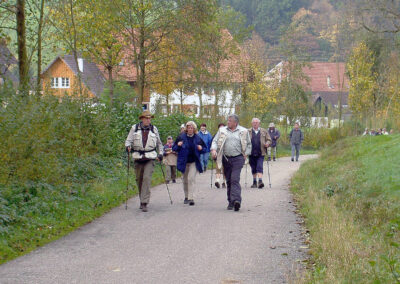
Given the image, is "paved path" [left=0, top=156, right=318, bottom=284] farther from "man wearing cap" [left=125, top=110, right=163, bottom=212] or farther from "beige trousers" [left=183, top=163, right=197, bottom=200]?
"beige trousers" [left=183, top=163, right=197, bottom=200]

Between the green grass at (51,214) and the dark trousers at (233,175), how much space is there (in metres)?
2.58

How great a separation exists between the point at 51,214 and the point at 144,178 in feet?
8.58

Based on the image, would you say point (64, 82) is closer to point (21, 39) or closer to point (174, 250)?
point (21, 39)

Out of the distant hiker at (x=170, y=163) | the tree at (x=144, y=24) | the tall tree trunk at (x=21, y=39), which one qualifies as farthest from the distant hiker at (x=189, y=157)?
the tree at (x=144, y=24)

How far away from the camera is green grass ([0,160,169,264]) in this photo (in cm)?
923

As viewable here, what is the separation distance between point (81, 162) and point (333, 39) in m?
34.1

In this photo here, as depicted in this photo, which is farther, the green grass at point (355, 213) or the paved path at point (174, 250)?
the paved path at point (174, 250)

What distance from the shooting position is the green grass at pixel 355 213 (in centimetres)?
685

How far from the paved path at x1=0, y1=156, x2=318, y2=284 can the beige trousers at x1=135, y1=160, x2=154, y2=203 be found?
339 mm

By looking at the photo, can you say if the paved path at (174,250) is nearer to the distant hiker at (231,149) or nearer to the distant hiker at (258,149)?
the distant hiker at (231,149)

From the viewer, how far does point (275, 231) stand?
1047 centimetres

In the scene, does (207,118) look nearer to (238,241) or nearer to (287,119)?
(287,119)

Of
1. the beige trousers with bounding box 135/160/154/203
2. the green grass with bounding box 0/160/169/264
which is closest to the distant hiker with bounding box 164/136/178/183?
the green grass with bounding box 0/160/169/264

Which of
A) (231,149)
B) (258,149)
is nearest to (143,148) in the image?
(231,149)
